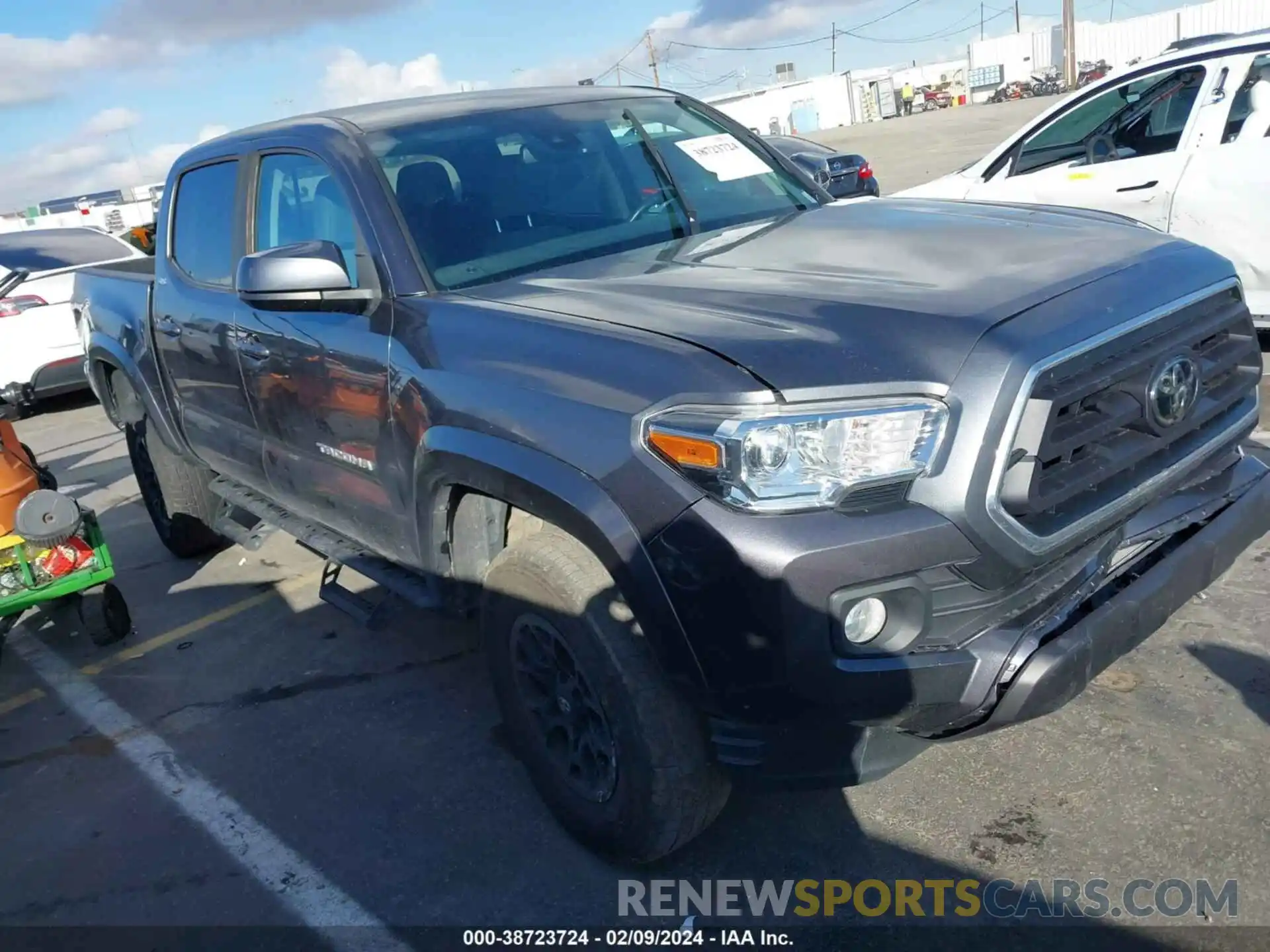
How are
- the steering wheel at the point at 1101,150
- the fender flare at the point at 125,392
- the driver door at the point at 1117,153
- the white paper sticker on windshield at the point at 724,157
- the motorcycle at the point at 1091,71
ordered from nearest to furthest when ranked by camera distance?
the white paper sticker on windshield at the point at 724,157 < the fender flare at the point at 125,392 < the driver door at the point at 1117,153 < the steering wheel at the point at 1101,150 < the motorcycle at the point at 1091,71

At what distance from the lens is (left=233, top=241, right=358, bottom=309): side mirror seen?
120 inches

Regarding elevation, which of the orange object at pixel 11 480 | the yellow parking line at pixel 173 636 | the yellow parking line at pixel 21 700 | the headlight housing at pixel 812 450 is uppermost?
the headlight housing at pixel 812 450

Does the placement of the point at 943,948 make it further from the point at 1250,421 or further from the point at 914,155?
the point at 914,155

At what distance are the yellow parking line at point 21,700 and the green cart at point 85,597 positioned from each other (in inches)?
10.6

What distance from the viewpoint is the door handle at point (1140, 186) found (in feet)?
20.5

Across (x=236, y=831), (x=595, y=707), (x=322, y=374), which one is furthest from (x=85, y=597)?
(x=595, y=707)

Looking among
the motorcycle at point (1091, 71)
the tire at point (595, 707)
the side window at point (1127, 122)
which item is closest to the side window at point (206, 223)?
the tire at point (595, 707)

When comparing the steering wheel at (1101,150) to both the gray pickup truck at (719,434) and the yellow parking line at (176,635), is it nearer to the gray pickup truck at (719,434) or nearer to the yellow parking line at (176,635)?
the gray pickup truck at (719,434)

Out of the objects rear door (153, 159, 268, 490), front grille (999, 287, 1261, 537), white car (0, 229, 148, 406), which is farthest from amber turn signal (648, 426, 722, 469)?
white car (0, 229, 148, 406)

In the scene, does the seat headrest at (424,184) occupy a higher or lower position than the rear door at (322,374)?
higher

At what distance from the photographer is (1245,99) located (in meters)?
6.02

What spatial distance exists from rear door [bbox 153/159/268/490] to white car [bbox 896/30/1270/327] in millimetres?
3722

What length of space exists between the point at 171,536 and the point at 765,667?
4455 millimetres

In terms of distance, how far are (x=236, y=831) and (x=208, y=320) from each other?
6.45ft
